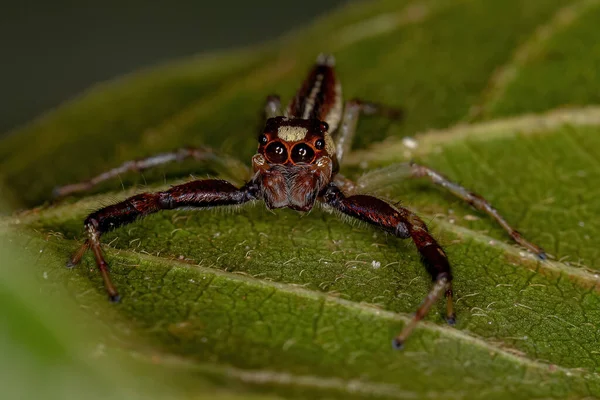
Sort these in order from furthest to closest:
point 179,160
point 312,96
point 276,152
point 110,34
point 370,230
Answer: point 110,34
point 312,96
point 179,160
point 276,152
point 370,230

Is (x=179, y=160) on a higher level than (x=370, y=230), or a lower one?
higher

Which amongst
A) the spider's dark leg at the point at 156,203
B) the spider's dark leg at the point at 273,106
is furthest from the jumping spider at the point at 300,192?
the spider's dark leg at the point at 273,106

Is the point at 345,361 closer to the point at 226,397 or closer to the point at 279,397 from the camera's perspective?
the point at 279,397

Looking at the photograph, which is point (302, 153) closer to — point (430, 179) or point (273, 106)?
point (430, 179)

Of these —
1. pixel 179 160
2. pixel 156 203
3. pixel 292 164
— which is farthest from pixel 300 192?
pixel 179 160

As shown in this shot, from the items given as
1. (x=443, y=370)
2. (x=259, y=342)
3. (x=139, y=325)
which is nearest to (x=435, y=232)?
(x=443, y=370)

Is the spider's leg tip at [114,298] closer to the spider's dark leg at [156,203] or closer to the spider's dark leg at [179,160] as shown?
the spider's dark leg at [156,203]
